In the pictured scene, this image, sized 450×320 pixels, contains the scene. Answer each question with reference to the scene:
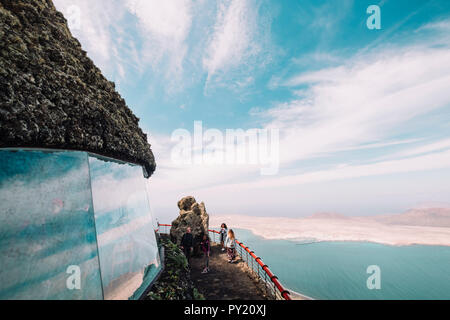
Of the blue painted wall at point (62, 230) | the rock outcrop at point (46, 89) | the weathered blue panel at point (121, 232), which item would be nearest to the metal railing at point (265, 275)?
the weathered blue panel at point (121, 232)

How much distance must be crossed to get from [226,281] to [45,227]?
728cm

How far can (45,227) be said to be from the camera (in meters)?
3.43

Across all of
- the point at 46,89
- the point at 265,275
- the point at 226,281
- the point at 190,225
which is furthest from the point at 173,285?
the point at 190,225

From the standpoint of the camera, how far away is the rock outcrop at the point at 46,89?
3.16 metres

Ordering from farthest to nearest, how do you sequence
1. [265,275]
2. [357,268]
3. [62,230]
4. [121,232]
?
[357,268]
[265,275]
[121,232]
[62,230]

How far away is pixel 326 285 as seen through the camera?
93562 millimetres

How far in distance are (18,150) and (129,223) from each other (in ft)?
11.8

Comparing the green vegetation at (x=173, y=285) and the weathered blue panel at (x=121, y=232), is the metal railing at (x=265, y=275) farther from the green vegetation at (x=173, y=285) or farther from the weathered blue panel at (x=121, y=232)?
the weathered blue panel at (x=121, y=232)

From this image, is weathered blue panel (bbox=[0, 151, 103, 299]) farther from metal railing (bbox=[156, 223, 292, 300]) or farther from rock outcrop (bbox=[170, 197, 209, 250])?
rock outcrop (bbox=[170, 197, 209, 250])

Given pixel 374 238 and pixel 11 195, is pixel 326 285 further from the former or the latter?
pixel 11 195

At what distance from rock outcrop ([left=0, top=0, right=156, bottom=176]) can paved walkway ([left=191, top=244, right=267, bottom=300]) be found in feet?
22.0

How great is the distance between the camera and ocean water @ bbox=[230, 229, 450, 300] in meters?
88.2

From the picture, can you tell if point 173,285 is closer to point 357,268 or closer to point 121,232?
point 121,232
